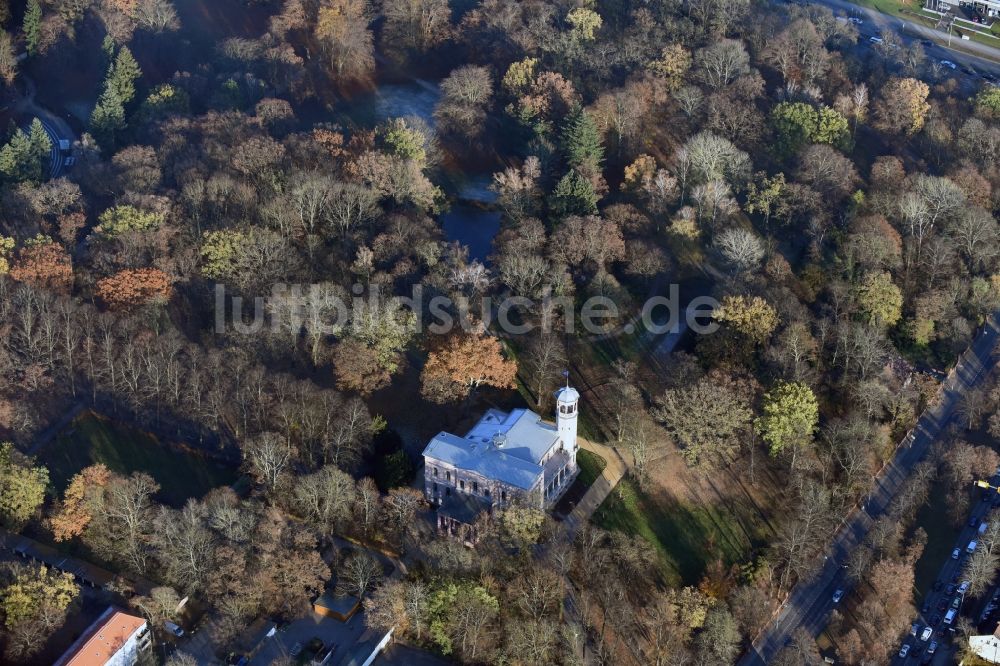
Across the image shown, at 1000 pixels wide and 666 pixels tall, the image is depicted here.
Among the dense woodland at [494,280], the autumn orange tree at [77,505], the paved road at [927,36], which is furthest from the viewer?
the paved road at [927,36]

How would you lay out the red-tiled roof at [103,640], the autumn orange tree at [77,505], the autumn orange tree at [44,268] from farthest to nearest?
the autumn orange tree at [44,268]
the autumn orange tree at [77,505]
the red-tiled roof at [103,640]

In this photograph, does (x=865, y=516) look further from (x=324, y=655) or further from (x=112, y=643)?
(x=112, y=643)

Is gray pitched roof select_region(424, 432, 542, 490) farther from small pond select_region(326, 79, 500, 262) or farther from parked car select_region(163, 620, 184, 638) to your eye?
small pond select_region(326, 79, 500, 262)

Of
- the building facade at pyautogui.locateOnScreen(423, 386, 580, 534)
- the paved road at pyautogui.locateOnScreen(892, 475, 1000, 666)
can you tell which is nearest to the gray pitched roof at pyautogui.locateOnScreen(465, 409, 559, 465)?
the building facade at pyautogui.locateOnScreen(423, 386, 580, 534)

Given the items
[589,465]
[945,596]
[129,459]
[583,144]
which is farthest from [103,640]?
[583,144]

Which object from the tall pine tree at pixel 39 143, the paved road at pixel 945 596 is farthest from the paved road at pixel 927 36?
the tall pine tree at pixel 39 143

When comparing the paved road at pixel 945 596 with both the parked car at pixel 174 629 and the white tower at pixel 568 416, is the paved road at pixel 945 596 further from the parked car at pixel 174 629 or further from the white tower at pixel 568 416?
the parked car at pixel 174 629

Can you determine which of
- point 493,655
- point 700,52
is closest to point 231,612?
point 493,655
